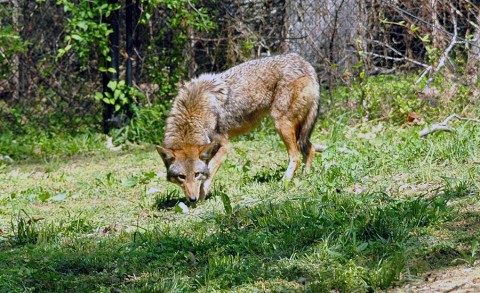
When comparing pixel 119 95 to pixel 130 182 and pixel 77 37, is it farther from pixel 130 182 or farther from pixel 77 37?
pixel 130 182

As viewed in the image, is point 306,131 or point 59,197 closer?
point 59,197

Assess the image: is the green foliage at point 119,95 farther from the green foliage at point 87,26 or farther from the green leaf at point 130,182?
the green leaf at point 130,182

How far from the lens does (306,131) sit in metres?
8.16

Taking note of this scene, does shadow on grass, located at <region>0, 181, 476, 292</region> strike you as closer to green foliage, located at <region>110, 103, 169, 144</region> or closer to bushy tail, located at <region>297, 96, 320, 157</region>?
bushy tail, located at <region>297, 96, 320, 157</region>

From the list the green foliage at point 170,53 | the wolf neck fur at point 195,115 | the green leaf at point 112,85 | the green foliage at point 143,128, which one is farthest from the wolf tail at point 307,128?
the green leaf at point 112,85

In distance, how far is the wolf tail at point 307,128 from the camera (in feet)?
26.6

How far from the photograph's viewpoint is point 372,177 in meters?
6.64

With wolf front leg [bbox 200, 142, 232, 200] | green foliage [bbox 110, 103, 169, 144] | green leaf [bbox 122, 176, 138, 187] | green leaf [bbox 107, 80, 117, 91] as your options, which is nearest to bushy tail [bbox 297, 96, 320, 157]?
wolf front leg [bbox 200, 142, 232, 200]

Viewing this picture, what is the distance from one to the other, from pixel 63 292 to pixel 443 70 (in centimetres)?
757

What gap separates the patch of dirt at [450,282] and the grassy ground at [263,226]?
79 mm

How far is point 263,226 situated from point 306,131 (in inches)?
119

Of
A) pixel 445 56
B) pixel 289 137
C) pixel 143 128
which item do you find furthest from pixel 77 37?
pixel 445 56

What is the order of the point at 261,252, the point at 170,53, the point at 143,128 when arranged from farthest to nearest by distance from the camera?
the point at 170,53
the point at 143,128
the point at 261,252

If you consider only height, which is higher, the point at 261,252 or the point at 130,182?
the point at 261,252
